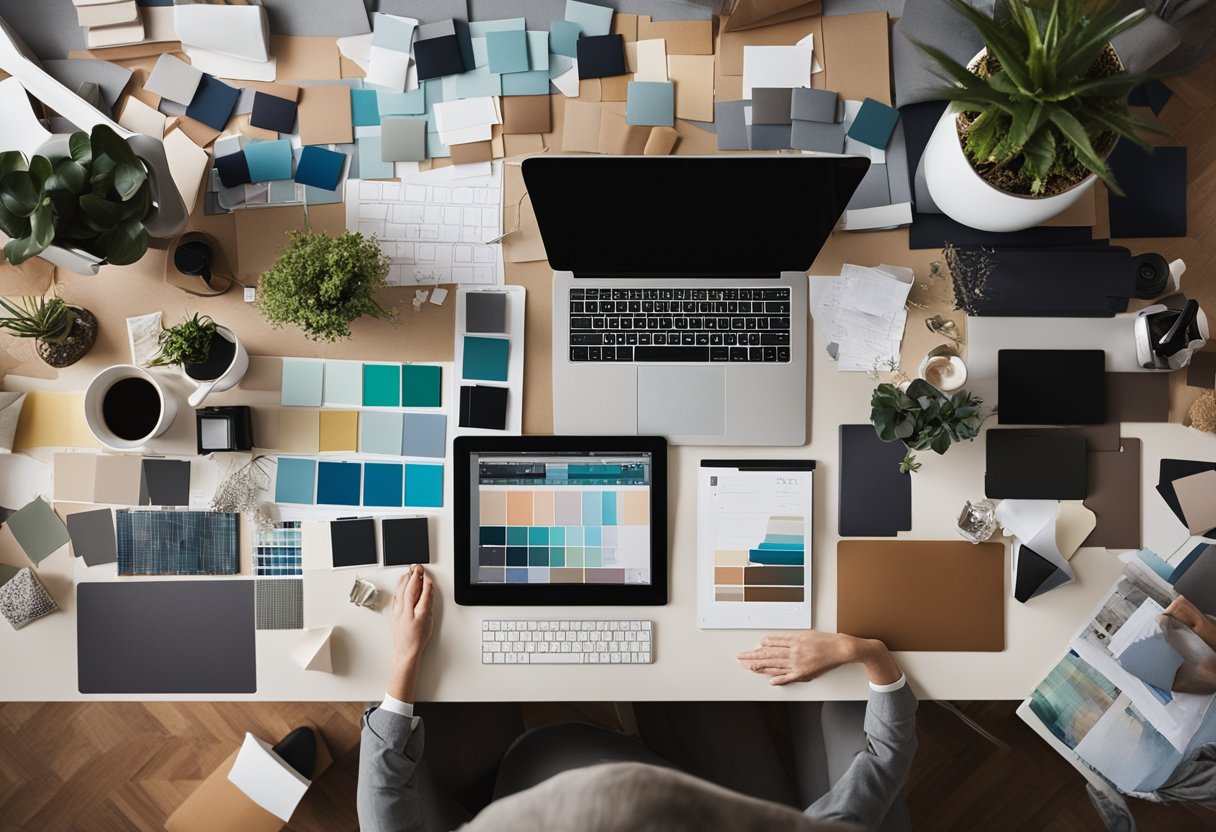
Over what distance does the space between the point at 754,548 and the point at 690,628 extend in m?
0.18

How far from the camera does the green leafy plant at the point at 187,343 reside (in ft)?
3.99

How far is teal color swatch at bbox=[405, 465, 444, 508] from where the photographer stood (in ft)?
4.27

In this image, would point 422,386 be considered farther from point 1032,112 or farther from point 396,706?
point 1032,112

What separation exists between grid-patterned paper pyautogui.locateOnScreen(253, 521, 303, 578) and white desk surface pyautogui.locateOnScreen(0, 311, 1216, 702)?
45 millimetres

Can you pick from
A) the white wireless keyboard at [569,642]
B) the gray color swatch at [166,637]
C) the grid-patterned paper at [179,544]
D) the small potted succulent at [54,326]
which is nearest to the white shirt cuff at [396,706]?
the white wireless keyboard at [569,642]

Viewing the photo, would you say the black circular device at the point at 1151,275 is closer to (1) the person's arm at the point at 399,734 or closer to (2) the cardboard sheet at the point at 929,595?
(2) the cardboard sheet at the point at 929,595

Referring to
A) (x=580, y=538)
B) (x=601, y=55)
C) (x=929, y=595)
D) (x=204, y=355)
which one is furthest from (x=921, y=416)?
(x=204, y=355)

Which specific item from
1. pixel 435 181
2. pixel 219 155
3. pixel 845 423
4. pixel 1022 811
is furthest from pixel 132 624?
pixel 1022 811

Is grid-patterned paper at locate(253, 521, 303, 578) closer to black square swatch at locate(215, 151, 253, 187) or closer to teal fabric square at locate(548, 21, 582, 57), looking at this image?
black square swatch at locate(215, 151, 253, 187)

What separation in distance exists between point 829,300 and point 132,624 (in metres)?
1.35

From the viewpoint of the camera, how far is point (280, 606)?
1.29 meters

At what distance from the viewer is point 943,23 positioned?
128 centimetres

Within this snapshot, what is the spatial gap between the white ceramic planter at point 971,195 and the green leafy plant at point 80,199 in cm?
126

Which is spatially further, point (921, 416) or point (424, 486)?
point (424, 486)
